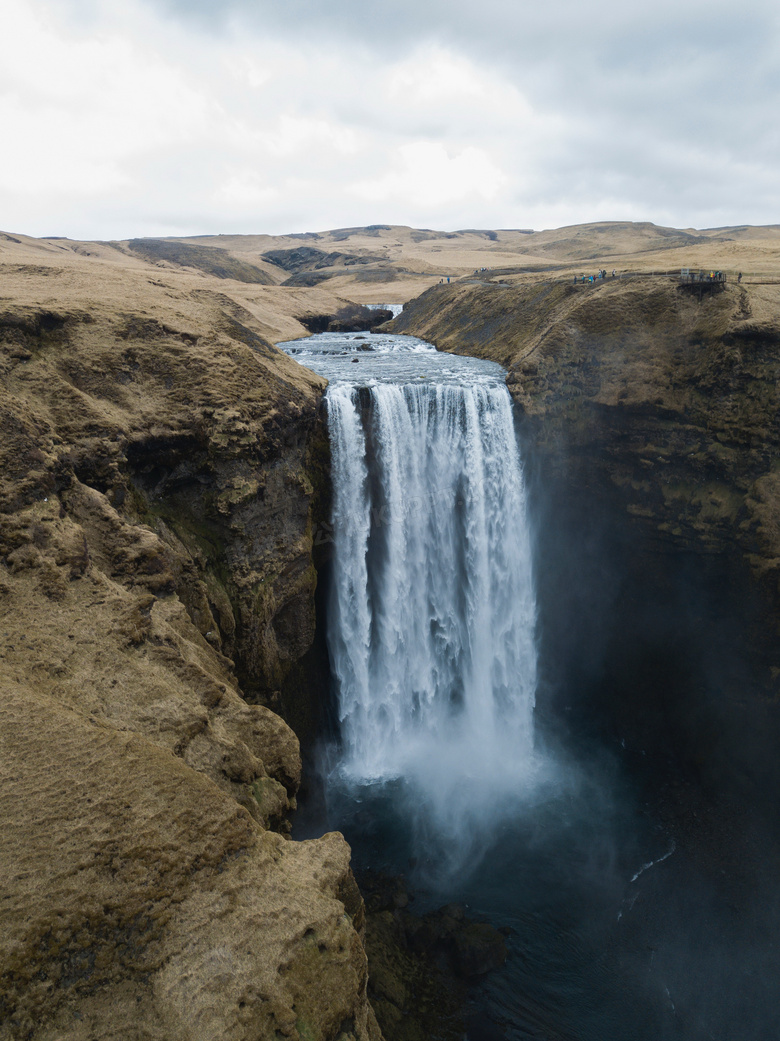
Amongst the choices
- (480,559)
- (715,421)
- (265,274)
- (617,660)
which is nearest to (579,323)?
(715,421)

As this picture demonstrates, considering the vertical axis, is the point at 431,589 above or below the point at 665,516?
below

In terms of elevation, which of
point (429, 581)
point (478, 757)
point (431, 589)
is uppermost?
point (429, 581)

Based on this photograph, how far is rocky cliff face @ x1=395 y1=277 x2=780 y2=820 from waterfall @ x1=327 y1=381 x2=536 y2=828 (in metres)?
2.03

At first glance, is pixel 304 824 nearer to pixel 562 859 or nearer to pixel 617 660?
pixel 562 859

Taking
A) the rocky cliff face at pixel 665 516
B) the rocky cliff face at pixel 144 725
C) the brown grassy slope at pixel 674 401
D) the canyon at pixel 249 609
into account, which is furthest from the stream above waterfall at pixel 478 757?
the rocky cliff face at pixel 144 725

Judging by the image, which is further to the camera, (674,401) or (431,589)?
(431,589)

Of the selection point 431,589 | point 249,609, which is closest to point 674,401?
point 431,589

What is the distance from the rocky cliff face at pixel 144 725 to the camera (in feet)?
19.5

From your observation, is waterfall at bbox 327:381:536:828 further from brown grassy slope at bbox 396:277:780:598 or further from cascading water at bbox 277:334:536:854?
brown grassy slope at bbox 396:277:780:598

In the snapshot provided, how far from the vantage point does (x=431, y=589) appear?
22.3m

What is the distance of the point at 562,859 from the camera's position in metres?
18.0

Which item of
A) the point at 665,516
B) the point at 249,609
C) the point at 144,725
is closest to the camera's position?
the point at 144,725

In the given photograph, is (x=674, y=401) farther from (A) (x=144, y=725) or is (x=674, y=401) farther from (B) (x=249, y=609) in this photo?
(A) (x=144, y=725)

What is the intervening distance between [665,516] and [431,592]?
9.25 metres
